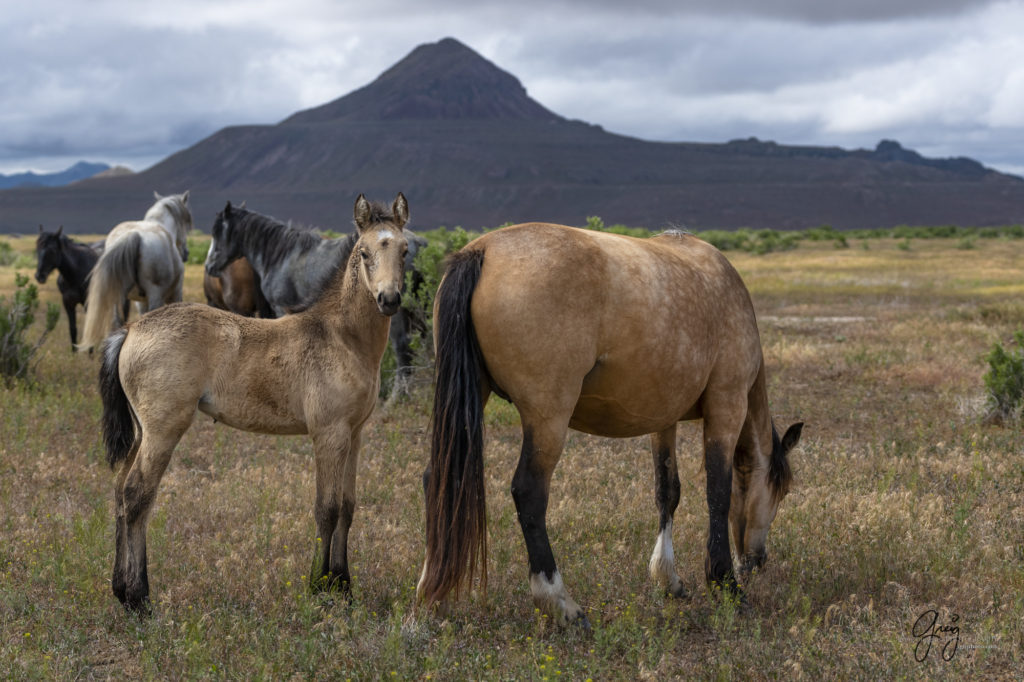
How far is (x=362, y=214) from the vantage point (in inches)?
200

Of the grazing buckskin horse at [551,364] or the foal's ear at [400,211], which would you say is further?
the foal's ear at [400,211]

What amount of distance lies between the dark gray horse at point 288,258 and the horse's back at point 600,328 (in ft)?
18.8

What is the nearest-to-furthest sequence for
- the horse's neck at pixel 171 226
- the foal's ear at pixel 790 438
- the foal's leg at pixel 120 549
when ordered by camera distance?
the foal's leg at pixel 120 549
the foal's ear at pixel 790 438
the horse's neck at pixel 171 226

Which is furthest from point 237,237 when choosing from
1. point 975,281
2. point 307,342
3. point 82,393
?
point 975,281

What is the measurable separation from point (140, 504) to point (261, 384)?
89cm

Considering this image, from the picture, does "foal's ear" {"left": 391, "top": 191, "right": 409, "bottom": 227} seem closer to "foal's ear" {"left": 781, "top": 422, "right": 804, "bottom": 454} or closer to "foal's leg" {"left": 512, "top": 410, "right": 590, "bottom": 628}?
"foal's leg" {"left": 512, "top": 410, "right": 590, "bottom": 628}

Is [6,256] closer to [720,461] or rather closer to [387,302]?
[387,302]

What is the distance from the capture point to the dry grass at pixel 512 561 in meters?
4.38

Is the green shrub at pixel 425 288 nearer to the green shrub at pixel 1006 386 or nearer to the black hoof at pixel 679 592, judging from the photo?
the black hoof at pixel 679 592

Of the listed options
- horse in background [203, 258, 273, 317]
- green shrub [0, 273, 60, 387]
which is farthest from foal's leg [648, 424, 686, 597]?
horse in background [203, 258, 273, 317]

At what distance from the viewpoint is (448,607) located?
4.81m

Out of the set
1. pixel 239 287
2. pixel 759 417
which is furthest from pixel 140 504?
pixel 239 287

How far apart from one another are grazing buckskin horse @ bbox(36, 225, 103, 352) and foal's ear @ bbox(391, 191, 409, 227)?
12.5 metres
